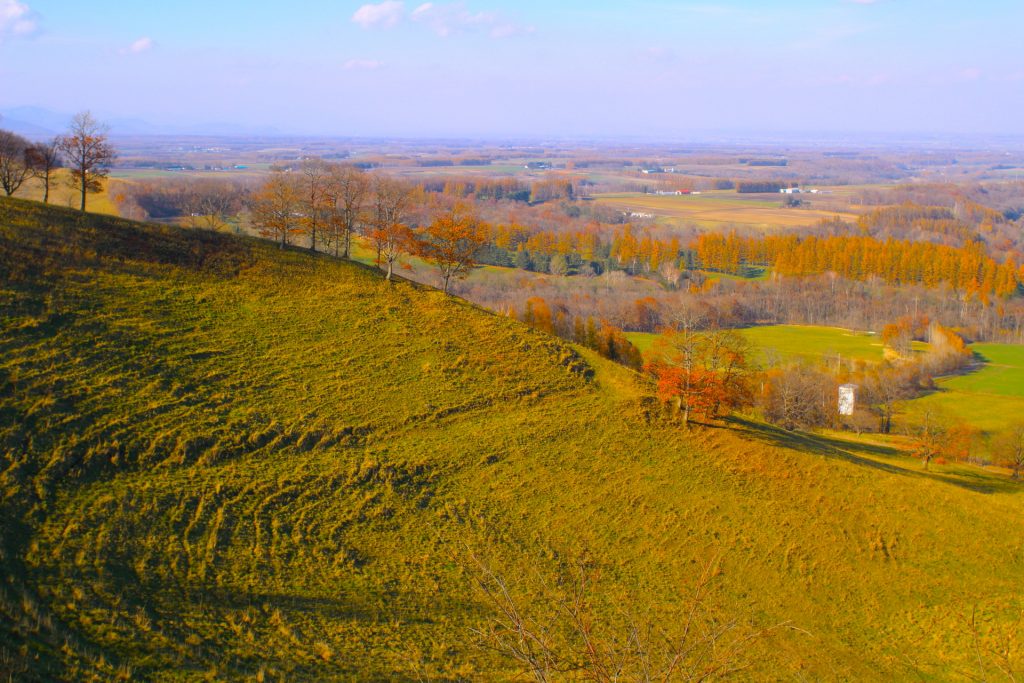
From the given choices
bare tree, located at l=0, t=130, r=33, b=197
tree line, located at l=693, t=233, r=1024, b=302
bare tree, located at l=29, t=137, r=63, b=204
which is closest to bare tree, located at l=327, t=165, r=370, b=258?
bare tree, located at l=29, t=137, r=63, b=204

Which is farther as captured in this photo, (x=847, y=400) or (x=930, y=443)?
Answer: (x=847, y=400)

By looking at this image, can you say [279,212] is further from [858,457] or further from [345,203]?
[858,457]

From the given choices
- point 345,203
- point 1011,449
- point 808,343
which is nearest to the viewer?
point 1011,449

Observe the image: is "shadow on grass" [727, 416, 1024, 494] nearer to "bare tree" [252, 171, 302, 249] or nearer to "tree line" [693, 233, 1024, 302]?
"bare tree" [252, 171, 302, 249]

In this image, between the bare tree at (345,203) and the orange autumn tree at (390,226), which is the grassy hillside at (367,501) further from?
the bare tree at (345,203)

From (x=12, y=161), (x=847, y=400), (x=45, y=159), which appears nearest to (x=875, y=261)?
(x=847, y=400)
